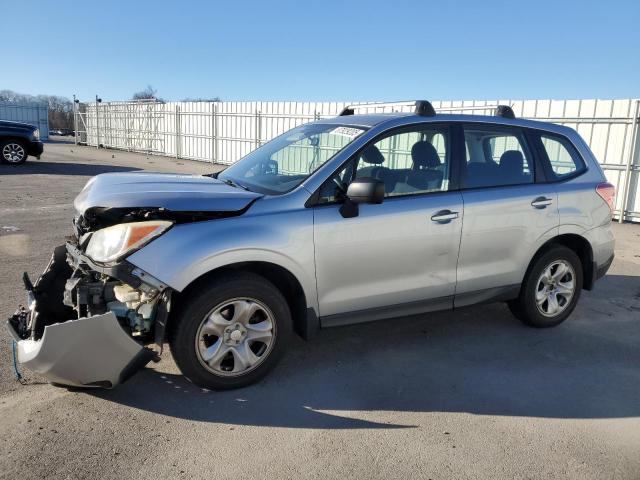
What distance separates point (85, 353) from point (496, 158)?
353 cm

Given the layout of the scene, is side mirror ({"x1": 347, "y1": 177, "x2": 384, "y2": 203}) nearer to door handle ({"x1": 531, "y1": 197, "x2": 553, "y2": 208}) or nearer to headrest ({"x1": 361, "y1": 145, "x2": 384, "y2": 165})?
headrest ({"x1": 361, "y1": 145, "x2": 384, "y2": 165})

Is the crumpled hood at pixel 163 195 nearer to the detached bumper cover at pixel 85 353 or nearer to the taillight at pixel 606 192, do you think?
the detached bumper cover at pixel 85 353

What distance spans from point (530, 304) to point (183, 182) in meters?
3.18

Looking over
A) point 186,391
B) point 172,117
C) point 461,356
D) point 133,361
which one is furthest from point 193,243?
point 172,117

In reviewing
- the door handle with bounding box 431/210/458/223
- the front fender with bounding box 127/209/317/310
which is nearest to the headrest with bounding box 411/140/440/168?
the door handle with bounding box 431/210/458/223

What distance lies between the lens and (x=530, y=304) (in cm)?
494

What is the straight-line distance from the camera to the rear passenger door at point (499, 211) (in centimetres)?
445

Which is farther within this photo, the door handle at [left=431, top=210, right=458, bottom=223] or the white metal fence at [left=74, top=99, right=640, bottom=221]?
the white metal fence at [left=74, top=99, right=640, bottom=221]

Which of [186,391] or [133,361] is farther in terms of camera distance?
[186,391]

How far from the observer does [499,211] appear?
452 centimetres

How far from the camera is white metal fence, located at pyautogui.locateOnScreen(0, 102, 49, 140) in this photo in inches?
1572

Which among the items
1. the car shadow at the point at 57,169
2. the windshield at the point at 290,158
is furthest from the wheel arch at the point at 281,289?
the car shadow at the point at 57,169

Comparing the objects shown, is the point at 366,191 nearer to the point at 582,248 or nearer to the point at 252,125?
the point at 582,248

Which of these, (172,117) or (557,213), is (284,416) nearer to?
(557,213)
